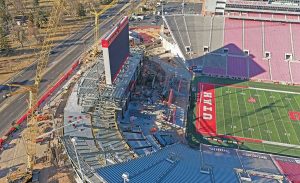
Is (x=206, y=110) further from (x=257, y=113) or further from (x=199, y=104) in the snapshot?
(x=257, y=113)

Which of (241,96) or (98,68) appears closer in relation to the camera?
(98,68)

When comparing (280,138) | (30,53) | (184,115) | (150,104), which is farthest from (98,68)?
(280,138)

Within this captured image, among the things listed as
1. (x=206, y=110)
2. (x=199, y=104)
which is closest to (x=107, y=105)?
(x=206, y=110)

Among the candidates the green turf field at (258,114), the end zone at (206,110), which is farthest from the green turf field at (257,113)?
the end zone at (206,110)

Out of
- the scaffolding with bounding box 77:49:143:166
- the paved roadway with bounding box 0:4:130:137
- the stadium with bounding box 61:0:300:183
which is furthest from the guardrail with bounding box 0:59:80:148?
the scaffolding with bounding box 77:49:143:166

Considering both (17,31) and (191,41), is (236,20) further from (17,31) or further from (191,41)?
(17,31)

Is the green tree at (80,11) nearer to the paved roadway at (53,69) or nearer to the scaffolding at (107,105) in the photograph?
the paved roadway at (53,69)
